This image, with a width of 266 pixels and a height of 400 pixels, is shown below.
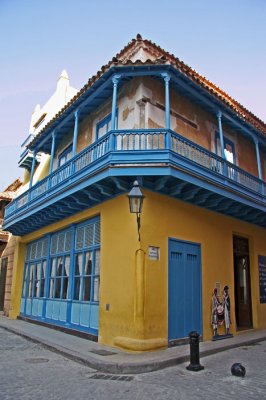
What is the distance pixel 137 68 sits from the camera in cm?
812

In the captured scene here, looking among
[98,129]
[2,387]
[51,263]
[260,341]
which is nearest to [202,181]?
[98,129]

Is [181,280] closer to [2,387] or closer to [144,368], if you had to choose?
[144,368]

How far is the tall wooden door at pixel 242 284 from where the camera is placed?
37.9 feet

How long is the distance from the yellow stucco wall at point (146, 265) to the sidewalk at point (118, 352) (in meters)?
0.38

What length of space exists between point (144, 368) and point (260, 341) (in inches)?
197

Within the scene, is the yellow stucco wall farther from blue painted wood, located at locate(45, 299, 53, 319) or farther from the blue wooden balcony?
blue painted wood, located at locate(45, 299, 53, 319)

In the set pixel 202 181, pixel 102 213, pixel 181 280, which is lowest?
pixel 181 280

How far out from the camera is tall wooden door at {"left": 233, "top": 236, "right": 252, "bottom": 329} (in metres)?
11.5

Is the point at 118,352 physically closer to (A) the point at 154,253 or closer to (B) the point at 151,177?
(A) the point at 154,253

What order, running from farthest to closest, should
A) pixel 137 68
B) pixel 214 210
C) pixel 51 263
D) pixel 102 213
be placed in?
pixel 51 263 < pixel 214 210 < pixel 102 213 < pixel 137 68

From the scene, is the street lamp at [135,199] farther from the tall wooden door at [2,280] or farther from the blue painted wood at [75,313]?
the tall wooden door at [2,280]

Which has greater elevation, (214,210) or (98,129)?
(98,129)

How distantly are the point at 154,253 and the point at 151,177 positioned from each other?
1832 mm

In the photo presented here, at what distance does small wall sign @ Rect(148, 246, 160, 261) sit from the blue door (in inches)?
21.2
